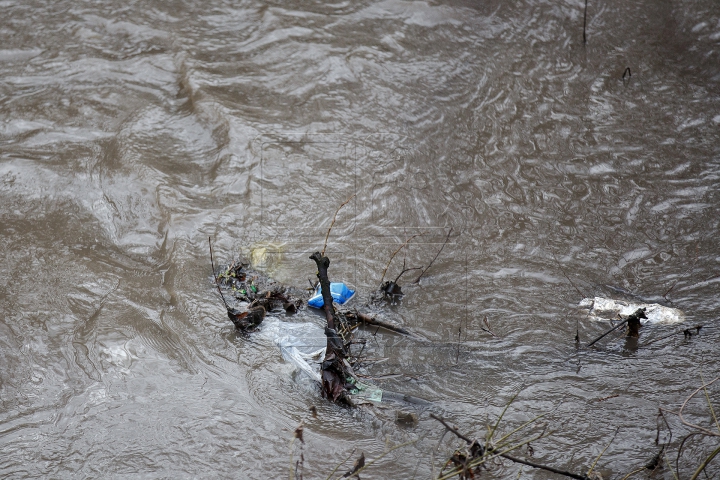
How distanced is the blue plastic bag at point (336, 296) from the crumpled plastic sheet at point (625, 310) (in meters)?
1.47

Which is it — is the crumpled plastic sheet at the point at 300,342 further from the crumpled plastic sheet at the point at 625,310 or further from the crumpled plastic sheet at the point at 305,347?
the crumpled plastic sheet at the point at 625,310

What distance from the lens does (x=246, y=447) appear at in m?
3.16

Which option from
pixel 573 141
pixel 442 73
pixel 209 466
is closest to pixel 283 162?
pixel 442 73

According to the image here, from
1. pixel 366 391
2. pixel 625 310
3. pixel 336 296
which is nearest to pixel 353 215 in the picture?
pixel 336 296

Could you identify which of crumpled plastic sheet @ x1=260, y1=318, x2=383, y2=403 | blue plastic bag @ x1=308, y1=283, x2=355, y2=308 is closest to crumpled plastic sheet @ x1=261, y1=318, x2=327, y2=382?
crumpled plastic sheet @ x1=260, y1=318, x2=383, y2=403

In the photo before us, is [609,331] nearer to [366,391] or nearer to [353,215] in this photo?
[366,391]

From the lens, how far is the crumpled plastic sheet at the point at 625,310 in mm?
3996

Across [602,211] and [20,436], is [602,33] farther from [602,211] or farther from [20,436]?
[20,436]

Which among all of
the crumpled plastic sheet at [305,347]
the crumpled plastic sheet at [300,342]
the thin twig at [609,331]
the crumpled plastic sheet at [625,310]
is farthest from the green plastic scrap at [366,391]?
the crumpled plastic sheet at [625,310]

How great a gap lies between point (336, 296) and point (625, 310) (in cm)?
176

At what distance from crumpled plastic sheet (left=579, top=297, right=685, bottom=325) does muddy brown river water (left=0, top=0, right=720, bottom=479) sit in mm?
85

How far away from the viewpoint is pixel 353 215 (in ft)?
16.4

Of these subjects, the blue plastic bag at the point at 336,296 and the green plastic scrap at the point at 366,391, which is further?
the blue plastic bag at the point at 336,296

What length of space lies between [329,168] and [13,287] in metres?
2.42
